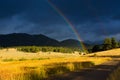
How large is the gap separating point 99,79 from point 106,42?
157 meters

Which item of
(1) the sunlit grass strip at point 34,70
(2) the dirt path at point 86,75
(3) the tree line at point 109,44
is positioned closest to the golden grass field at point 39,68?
(1) the sunlit grass strip at point 34,70

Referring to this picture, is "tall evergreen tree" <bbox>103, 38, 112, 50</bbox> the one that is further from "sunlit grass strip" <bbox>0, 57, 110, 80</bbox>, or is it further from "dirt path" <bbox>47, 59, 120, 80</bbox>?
"dirt path" <bbox>47, 59, 120, 80</bbox>

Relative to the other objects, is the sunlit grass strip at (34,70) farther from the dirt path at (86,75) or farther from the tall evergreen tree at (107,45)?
the tall evergreen tree at (107,45)

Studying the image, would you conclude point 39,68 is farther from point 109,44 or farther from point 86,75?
point 109,44

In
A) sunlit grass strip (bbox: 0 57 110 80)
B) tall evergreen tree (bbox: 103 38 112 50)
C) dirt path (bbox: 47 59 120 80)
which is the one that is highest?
tall evergreen tree (bbox: 103 38 112 50)

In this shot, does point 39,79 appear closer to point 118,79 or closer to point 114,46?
point 118,79

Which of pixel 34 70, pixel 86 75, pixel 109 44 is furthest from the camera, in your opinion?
pixel 109 44

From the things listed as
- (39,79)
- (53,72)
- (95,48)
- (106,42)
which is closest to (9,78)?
(39,79)

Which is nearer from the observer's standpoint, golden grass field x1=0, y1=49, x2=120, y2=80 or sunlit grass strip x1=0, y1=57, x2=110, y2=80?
sunlit grass strip x1=0, y1=57, x2=110, y2=80

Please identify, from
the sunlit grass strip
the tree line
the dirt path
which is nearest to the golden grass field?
the sunlit grass strip

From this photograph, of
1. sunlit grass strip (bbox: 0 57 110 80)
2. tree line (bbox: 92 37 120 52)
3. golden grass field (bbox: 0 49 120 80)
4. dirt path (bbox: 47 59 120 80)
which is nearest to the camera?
sunlit grass strip (bbox: 0 57 110 80)

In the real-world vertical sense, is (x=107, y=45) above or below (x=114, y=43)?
below

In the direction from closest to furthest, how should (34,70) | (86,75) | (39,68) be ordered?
(86,75)
(34,70)
(39,68)

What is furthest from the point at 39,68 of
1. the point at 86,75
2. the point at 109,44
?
the point at 109,44
